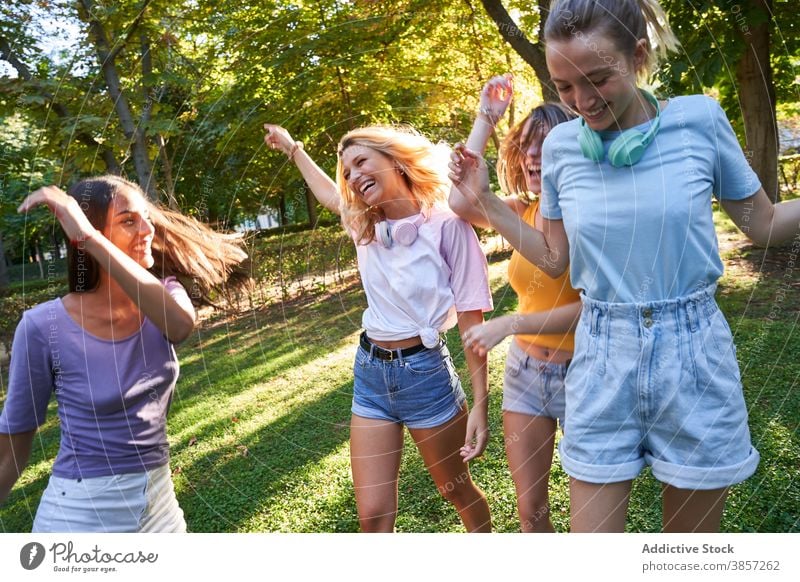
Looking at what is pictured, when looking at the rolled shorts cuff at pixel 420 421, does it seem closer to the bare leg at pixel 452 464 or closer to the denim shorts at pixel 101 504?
the bare leg at pixel 452 464

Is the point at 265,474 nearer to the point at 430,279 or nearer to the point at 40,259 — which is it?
the point at 430,279

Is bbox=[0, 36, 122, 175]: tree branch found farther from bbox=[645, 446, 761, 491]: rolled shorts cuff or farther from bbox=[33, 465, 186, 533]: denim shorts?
bbox=[645, 446, 761, 491]: rolled shorts cuff

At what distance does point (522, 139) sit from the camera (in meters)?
2.41

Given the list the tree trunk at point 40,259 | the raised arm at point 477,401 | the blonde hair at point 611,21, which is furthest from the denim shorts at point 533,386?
the tree trunk at point 40,259

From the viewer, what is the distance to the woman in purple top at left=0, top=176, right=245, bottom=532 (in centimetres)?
205

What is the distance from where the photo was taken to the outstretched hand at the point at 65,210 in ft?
6.17

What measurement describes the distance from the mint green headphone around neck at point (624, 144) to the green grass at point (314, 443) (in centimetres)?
149

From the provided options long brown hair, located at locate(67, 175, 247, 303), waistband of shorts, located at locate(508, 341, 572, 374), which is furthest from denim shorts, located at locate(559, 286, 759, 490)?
long brown hair, located at locate(67, 175, 247, 303)

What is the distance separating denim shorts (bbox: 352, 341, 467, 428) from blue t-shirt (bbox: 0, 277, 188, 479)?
728mm
